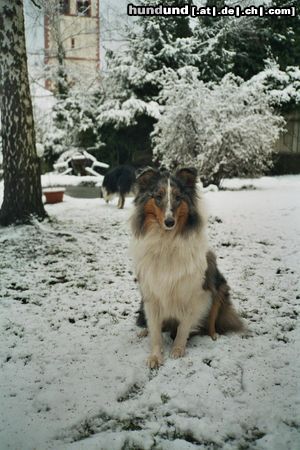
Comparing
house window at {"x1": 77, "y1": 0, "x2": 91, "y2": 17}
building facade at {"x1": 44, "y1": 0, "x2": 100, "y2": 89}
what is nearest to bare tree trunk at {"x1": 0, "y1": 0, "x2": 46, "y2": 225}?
house window at {"x1": 77, "y1": 0, "x2": 91, "y2": 17}

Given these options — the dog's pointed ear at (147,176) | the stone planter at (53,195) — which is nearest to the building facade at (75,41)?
the stone planter at (53,195)

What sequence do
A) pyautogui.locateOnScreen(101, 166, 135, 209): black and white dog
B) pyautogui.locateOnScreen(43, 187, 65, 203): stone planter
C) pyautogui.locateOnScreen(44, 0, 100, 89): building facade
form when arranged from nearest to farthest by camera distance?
1. pyautogui.locateOnScreen(101, 166, 135, 209): black and white dog
2. pyautogui.locateOnScreen(43, 187, 65, 203): stone planter
3. pyautogui.locateOnScreen(44, 0, 100, 89): building facade

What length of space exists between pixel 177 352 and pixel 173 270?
1.97ft

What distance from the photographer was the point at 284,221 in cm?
648

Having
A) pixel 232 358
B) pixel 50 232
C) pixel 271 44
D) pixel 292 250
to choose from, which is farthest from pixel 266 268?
pixel 271 44

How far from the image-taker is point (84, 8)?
15055 mm

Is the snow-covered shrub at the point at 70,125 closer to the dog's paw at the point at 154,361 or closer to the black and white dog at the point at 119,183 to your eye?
the black and white dog at the point at 119,183

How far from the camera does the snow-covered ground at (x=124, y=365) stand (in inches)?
76.3

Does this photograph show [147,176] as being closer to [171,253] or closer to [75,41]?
[171,253]

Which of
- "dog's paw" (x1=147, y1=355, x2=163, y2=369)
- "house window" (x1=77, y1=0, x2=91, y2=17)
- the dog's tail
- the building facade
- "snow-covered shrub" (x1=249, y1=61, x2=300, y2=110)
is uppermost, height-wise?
"house window" (x1=77, y1=0, x2=91, y2=17)

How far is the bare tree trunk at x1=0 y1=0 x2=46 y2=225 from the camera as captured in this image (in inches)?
218

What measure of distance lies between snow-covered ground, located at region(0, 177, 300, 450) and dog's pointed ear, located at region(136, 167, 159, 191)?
4.09 feet

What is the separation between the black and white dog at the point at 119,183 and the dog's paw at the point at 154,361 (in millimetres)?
5818

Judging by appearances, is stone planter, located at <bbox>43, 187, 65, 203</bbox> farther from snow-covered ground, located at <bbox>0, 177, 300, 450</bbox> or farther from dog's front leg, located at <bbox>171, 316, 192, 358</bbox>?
dog's front leg, located at <bbox>171, 316, 192, 358</bbox>
